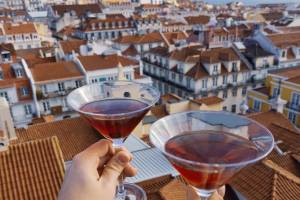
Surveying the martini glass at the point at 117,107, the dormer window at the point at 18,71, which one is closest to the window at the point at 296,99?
the dormer window at the point at 18,71

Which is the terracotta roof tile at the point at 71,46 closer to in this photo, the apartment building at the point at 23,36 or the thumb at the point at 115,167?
the apartment building at the point at 23,36

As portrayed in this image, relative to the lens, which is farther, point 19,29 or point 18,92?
point 19,29

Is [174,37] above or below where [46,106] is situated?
above

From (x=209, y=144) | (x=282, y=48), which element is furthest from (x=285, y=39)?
(x=209, y=144)

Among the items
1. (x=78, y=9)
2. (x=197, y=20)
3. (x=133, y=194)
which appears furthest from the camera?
(x=78, y=9)

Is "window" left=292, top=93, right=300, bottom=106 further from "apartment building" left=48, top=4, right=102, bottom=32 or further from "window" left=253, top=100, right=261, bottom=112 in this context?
"apartment building" left=48, top=4, right=102, bottom=32

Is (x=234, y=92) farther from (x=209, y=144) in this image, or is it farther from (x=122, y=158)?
(x=122, y=158)
